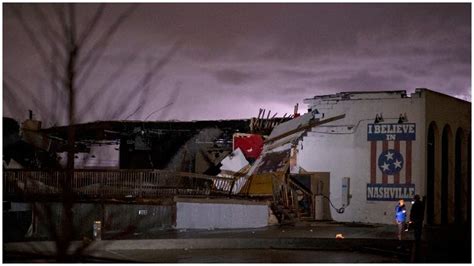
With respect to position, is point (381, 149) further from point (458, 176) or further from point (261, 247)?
point (261, 247)

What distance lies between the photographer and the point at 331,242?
69.9ft

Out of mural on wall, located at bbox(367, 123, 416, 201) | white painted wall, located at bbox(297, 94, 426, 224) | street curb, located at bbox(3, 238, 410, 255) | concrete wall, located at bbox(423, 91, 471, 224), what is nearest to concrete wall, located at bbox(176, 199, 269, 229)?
street curb, located at bbox(3, 238, 410, 255)

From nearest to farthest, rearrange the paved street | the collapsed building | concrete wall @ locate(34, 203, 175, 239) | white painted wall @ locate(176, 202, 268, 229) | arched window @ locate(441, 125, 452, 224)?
the paved street < concrete wall @ locate(34, 203, 175, 239) < white painted wall @ locate(176, 202, 268, 229) < the collapsed building < arched window @ locate(441, 125, 452, 224)

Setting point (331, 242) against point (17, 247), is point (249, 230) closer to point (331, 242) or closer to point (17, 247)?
point (331, 242)

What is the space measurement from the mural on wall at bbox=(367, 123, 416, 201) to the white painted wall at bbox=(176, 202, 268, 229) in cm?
464

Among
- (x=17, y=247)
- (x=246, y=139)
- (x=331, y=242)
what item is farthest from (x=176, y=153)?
(x=17, y=247)

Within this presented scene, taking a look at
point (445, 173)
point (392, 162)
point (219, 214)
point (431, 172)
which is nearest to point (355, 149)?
point (392, 162)

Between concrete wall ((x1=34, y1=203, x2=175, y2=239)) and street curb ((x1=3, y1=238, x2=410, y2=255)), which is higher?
concrete wall ((x1=34, y1=203, x2=175, y2=239))

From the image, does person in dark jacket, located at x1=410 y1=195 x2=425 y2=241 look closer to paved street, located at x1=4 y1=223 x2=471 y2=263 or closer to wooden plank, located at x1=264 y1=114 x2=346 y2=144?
paved street, located at x1=4 y1=223 x2=471 y2=263

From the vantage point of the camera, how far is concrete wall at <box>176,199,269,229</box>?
78.4 ft

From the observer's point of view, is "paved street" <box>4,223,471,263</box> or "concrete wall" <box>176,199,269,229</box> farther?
"concrete wall" <box>176,199,269,229</box>

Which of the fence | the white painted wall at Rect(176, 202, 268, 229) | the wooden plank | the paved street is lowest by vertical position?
the paved street

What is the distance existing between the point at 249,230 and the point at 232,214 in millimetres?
942

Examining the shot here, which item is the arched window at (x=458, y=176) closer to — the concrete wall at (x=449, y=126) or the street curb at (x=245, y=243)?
the concrete wall at (x=449, y=126)
